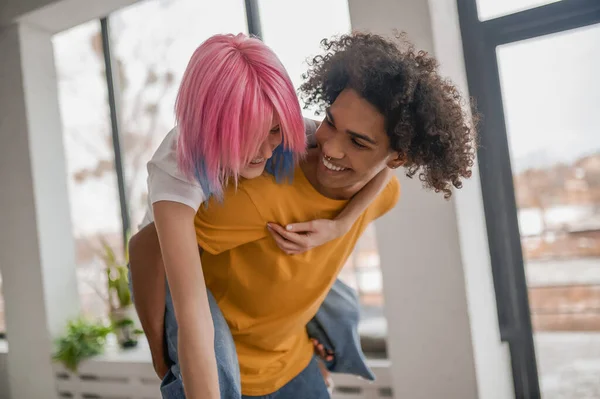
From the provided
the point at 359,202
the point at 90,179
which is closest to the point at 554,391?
the point at 359,202

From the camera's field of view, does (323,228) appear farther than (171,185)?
Yes

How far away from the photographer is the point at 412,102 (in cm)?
112

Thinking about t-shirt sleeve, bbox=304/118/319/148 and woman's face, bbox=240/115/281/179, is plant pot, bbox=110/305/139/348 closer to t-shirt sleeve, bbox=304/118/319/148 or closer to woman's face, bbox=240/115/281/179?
t-shirt sleeve, bbox=304/118/319/148

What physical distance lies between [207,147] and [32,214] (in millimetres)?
2450

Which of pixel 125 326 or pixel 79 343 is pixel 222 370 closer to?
pixel 125 326

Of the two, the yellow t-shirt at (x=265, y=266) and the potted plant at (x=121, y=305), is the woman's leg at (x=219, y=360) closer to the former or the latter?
the yellow t-shirt at (x=265, y=266)

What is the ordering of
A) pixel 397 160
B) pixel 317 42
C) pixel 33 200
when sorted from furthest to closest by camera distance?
pixel 33 200
pixel 317 42
pixel 397 160

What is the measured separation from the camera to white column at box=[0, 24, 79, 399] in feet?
9.93

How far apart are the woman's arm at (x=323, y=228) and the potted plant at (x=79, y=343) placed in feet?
6.93

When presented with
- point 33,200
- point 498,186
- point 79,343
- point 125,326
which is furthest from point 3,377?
point 498,186

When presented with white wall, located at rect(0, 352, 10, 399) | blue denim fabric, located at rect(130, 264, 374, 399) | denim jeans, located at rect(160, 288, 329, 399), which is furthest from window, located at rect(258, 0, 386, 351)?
white wall, located at rect(0, 352, 10, 399)

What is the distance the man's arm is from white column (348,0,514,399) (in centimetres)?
86

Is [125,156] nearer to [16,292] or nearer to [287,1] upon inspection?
[16,292]

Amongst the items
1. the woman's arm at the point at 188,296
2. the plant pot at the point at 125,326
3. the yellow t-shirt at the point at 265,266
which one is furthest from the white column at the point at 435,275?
the plant pot at the point at 125,326
